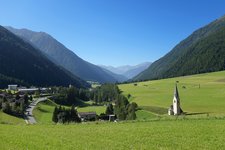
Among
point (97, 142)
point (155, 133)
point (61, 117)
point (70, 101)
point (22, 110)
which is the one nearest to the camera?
point (97, 142)

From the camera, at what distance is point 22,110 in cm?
12369

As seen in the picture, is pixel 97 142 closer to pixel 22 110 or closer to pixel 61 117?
pixel 61 117

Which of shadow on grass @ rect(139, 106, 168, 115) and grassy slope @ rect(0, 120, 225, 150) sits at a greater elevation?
grassy slope @ rect(0, 120, 225, 150)

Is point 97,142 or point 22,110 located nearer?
point 97,142

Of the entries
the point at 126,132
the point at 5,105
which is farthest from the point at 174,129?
the point at 5,105

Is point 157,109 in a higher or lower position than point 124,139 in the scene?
lower

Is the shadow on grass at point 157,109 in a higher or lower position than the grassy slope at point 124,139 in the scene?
lower

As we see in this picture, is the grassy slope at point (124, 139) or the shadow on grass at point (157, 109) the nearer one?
the grassy slope at point (124, 139)

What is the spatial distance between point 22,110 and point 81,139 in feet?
346

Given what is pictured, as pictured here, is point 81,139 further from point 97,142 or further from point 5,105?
point 5,105

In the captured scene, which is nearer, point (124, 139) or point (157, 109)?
point (124, 139)

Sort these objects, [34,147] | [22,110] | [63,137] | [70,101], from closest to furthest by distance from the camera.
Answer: [34,147] < [63,137] < [22,110] < [70,101]

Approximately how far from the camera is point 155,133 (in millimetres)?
26828

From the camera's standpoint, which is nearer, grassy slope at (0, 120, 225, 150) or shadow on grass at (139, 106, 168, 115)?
grassy slope at (0, 120, 225, 150)
